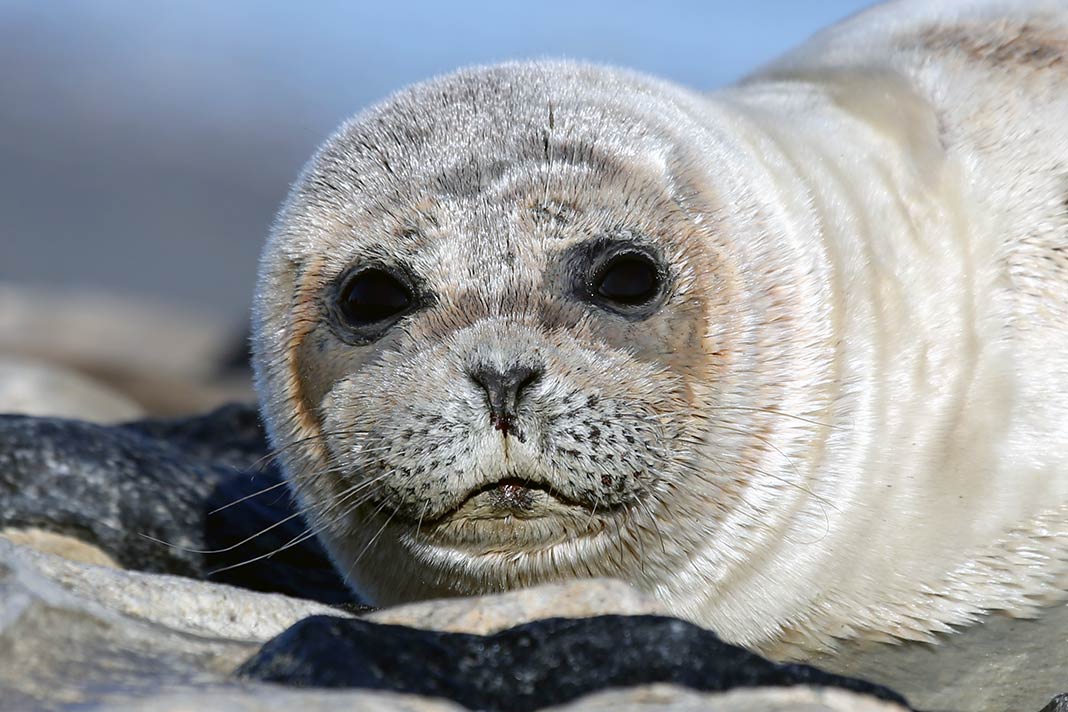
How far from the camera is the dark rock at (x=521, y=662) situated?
2482 mm

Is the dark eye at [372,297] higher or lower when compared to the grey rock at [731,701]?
higher

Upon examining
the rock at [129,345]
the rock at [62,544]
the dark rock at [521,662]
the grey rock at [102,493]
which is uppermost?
the rock at [129,345]

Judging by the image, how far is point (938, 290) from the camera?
4.05m

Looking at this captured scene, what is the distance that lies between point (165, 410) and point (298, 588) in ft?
21.4

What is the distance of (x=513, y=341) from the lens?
11.1 feet

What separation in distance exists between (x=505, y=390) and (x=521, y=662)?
2.62 feet

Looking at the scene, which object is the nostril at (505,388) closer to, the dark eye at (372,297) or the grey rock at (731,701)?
the dark eye at (372,297)

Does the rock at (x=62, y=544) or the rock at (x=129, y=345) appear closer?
the rock at (x=62, y=544)

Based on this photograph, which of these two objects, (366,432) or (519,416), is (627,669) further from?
(366,432)

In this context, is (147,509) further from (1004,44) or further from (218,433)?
(1004,44)

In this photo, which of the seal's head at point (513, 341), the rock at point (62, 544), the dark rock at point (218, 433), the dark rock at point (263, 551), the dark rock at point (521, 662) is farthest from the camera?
the dark rock at point (218, 433)

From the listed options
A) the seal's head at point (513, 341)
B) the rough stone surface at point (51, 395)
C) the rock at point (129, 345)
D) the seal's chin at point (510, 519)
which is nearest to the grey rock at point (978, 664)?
the seal's head at point (513, 341)

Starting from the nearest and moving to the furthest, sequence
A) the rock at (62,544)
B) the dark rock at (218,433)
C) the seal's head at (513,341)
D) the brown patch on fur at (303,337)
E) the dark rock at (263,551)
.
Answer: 1. the seal's head at (513,341)
2. the brown patch on fur at (303,337)
3. the dark rock at (263,551)
4. the rock at (62,544)
5. the dark rock at (218,433)

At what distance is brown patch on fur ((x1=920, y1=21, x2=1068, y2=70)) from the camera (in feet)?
14.7
